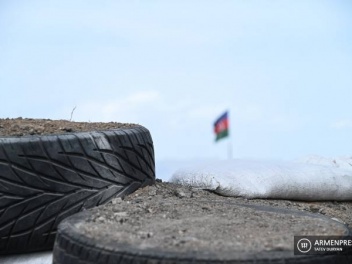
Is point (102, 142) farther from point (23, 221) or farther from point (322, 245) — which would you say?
point (322, 245)

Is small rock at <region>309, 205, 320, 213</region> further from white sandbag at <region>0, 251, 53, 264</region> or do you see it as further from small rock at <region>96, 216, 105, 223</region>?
small rock at <region>96, 216, 105, 223</region>

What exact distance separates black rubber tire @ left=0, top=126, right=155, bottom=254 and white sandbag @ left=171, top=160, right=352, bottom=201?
124 centimetres

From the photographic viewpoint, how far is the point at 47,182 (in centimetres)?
284

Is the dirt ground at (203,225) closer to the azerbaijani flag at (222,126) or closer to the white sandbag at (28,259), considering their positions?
the white sandbag at (28,259)

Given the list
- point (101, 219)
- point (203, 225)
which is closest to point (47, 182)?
point (101, 219)

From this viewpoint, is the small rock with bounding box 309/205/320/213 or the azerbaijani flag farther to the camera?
the azerbaijani flag

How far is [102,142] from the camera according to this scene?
118 inches

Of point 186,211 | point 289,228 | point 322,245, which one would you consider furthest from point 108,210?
point 322,245

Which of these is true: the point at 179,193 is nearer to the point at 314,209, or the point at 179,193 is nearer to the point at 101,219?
the point at 314,209

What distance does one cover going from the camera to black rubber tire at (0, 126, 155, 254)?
2.81m

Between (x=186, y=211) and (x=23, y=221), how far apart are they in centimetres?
86

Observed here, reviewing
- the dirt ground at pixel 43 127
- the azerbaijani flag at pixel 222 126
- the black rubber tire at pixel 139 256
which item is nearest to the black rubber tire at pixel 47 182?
the dirt ground at pixel 43 127

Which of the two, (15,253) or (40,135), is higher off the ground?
(40,135)

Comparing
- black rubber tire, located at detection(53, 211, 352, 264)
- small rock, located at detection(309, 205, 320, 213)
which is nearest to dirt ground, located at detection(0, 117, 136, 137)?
black rubber tire, located at detection(53, 211, 352, 264)
